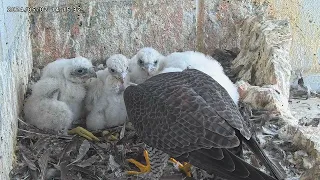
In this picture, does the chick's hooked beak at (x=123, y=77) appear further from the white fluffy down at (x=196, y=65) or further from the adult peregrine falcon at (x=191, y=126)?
the adult peregrine falcon at (x=191, y=126)

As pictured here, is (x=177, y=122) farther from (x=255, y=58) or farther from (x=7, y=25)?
(x=255, y=58)

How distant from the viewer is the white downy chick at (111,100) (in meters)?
4.40

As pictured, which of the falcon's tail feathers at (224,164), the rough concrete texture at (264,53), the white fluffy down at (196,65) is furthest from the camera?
the rough concrete texture at (264,53)

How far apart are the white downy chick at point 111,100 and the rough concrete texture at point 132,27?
1106mm

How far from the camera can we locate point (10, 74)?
3922 millimetres

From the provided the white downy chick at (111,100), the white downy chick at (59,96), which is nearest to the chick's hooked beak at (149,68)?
the white downy chick at (111,100)

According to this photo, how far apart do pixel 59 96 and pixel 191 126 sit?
4.50 feet

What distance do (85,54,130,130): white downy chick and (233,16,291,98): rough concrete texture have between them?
3.86ft

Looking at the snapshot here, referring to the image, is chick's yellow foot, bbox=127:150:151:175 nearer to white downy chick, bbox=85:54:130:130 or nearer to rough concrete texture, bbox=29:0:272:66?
white downy chick, bbox=85:54:130:130

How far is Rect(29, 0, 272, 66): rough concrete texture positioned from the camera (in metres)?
5.46

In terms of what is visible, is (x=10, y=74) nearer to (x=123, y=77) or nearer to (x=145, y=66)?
(x=123, y=77)

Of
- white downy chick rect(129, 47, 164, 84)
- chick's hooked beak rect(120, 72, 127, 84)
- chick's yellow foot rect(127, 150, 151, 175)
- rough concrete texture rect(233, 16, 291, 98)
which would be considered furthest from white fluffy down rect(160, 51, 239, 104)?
chick's yellow foot rect(127, 150, 151, 175)

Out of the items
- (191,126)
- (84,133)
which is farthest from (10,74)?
(191,126)

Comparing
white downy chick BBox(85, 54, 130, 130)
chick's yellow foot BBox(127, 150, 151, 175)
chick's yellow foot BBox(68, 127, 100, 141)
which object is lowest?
chick's yellow foot BBox(127, 150, 151, 175)
